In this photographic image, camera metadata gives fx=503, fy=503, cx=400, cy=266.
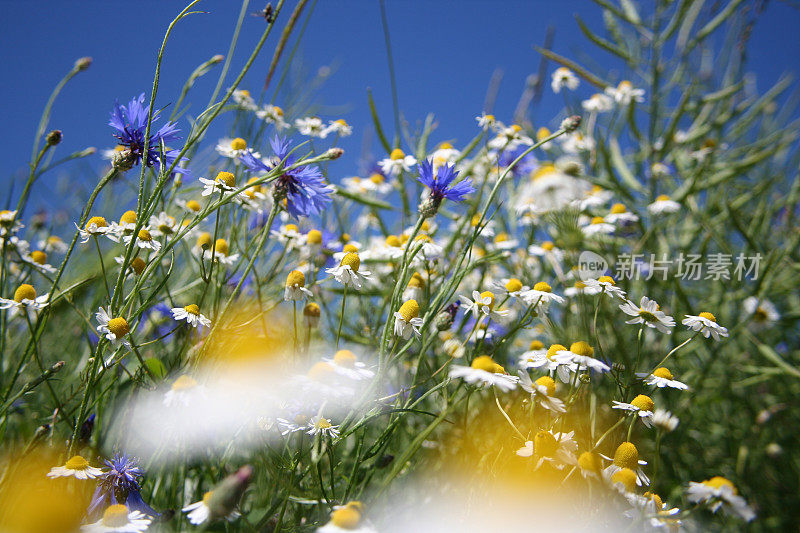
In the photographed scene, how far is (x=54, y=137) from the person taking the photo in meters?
0.52

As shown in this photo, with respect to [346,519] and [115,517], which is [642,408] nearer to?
[346,519]

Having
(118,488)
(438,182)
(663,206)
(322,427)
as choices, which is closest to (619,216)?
(663,206)

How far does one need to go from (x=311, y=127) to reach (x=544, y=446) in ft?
2.12

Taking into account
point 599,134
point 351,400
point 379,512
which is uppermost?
point 599,134

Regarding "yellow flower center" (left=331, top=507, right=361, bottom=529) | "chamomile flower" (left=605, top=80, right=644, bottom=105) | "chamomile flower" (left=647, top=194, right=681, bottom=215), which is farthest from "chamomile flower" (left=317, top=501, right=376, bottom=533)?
"chamomile flower" (left=605, top=80, right=644, bottom=105)

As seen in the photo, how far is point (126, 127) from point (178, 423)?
29 centimetres

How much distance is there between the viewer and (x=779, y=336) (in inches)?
42.2

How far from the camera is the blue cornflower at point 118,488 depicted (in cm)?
41

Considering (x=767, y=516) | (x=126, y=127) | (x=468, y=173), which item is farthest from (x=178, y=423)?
(x=767, y=516)

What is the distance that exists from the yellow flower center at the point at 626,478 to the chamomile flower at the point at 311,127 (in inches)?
25.9

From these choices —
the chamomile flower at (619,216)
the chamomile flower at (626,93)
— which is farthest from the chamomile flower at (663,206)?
the chamomile flower at (626,93)

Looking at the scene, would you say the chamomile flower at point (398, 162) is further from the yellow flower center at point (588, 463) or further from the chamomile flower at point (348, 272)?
the yellow flower center at point (588, 463)

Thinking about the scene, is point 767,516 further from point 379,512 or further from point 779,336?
point 379,512

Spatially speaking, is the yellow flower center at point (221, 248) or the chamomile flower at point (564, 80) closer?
the yellow flower center at point (221, 248)
